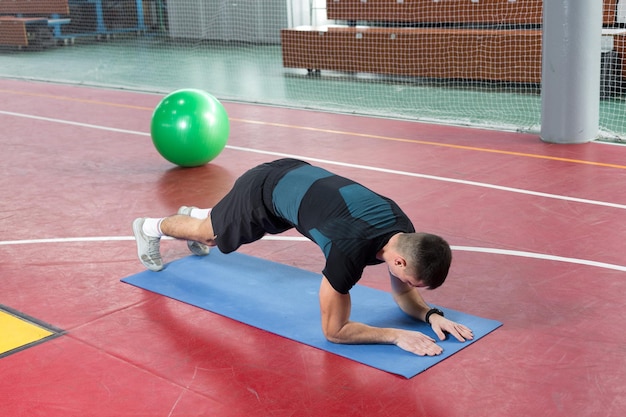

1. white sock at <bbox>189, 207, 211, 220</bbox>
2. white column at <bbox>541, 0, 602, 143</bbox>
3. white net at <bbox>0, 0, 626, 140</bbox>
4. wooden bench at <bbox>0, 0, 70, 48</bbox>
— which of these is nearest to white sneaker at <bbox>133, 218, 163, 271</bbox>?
white sock at <bbox>189, 207, 211, 220</bbox>

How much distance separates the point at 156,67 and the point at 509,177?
389 inches

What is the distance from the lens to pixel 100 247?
18.9 feet

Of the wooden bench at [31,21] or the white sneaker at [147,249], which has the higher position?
the wooden bench at [31,21]

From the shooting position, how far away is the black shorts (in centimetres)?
433

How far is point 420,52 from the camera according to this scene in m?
12.2

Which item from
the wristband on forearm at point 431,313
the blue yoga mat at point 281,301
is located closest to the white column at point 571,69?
the blue yoga mat at point 281,301

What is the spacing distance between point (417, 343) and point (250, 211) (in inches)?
45.3

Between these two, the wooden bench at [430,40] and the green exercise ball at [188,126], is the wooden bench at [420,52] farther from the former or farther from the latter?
the green exercise ball at [188,126]

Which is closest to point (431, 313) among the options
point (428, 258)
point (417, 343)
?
point (417, 343)

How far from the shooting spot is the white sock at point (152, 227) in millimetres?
5055

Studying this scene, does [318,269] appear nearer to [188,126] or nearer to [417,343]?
[417,343]

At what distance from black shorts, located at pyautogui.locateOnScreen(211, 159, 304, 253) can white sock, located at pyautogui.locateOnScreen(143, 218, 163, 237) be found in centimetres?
65

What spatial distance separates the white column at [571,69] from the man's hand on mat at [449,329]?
4.62m

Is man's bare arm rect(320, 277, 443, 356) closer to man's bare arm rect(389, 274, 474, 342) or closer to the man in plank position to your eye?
the man in plank position
